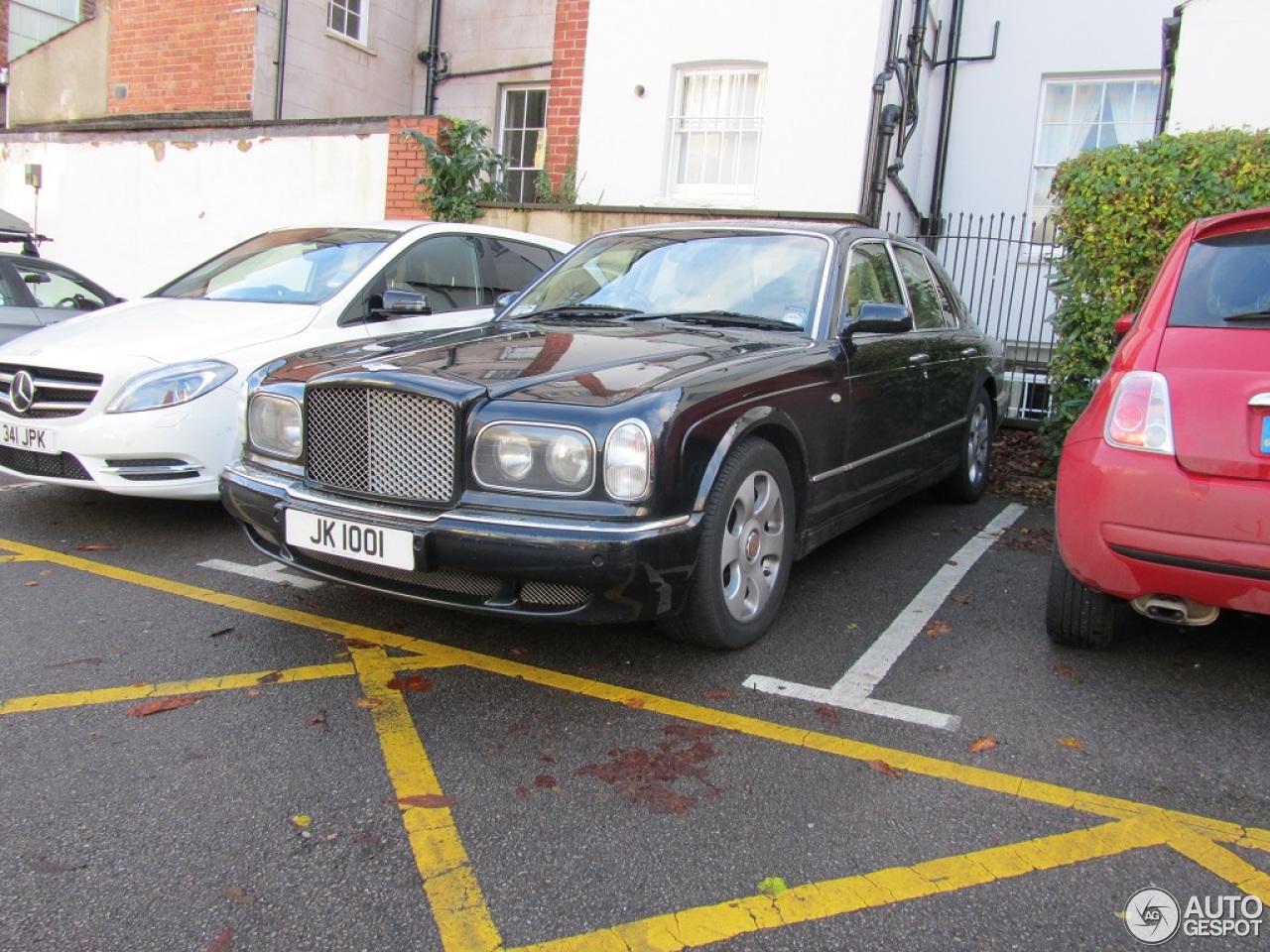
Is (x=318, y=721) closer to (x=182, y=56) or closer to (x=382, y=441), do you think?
(x=382, y=441)

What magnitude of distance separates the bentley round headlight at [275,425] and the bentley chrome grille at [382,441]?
0.54 feet

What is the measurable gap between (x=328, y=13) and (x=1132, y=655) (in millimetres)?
13862

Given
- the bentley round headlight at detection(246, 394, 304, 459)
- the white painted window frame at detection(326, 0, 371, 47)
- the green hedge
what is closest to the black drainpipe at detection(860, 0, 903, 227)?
the green hedge

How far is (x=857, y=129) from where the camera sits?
9734 millimetres

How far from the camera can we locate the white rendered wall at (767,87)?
975cm

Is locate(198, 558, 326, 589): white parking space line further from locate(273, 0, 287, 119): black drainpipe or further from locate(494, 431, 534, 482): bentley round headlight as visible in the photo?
locate(273, 0, 287, 119): black drainpipe

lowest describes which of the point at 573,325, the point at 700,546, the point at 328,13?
the point at 700,546

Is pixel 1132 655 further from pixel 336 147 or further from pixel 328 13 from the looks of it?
pixel 328 13

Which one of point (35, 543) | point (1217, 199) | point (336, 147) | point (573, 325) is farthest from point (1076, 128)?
point (35, 543)

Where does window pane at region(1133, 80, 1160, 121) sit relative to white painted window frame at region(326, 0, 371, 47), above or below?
below

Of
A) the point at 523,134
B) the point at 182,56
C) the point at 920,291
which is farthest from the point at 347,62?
the point at 920,291

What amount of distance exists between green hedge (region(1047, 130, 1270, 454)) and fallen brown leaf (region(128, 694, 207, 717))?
5598 mm

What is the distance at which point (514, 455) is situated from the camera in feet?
10.2

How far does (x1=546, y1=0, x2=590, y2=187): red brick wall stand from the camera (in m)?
11.1
